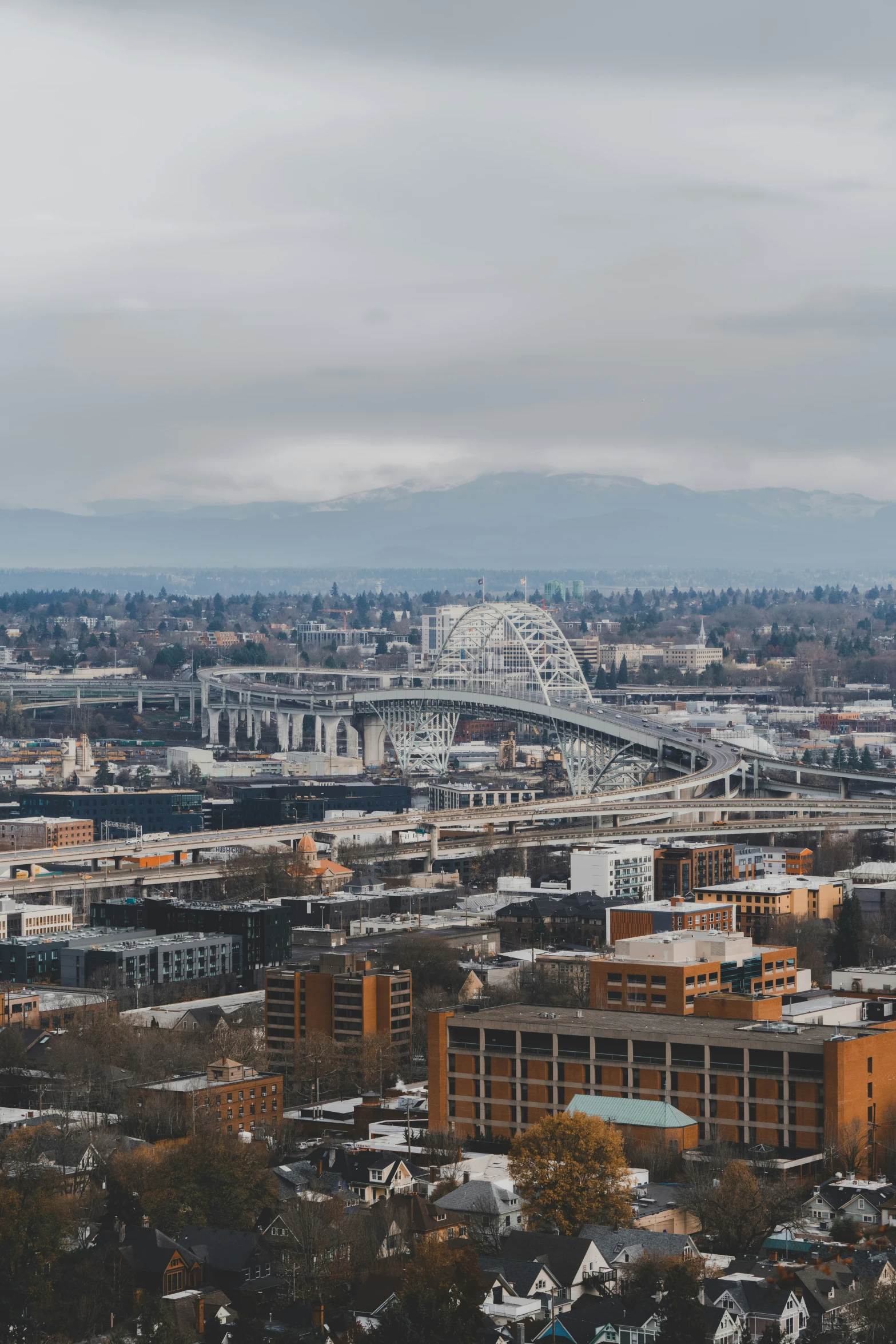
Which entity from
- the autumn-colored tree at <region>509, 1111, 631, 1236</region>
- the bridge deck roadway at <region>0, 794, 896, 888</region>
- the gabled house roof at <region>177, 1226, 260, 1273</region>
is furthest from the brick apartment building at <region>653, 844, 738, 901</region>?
the gabled house roof at <region>177, 1226, 260, 1273</region>

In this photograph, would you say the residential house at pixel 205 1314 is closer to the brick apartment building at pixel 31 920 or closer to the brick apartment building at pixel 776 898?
the brick apartment building at pixel 776 898

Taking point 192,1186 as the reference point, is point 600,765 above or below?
above

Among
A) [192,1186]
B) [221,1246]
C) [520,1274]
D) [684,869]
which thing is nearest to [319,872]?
[684,869]

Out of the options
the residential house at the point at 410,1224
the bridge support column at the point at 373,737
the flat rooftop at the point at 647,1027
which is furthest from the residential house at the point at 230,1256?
the bridge support column at the point at 373,737

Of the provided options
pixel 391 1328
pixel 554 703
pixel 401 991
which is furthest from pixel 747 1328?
pixel 554 703

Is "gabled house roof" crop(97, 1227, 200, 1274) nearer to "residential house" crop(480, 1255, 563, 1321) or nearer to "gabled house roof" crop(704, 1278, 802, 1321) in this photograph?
"residential house" crop(480, 1255, 563, 1321)

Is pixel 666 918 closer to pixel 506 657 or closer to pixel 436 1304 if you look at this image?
pixel 436 1304
